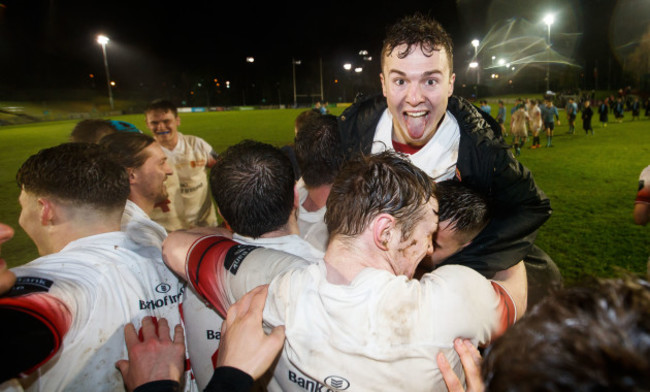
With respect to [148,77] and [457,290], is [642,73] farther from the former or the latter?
[148,77]

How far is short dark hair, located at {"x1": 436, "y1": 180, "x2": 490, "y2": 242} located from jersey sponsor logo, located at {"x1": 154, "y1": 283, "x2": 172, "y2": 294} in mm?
1609

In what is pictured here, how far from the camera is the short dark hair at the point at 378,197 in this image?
1.44 m

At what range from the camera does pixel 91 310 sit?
5.36ft

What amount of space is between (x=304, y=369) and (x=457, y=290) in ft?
→ 1.96

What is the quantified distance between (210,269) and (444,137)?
196 centimetres

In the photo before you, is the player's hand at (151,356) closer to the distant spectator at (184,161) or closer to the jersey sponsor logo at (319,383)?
the jersey sponsor logo at (319,383)

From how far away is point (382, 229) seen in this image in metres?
1.42

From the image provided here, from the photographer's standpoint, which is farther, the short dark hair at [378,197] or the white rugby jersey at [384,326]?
the short dark hair at [378,197]

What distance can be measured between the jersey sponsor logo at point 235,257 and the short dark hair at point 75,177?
2.87 feet

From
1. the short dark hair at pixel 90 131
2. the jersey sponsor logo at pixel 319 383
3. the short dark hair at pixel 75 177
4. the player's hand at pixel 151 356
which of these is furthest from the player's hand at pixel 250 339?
the short dark hair at pixel 90 131

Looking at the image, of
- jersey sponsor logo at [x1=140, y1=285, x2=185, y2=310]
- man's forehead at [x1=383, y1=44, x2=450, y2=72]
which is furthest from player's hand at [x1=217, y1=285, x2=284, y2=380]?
man's forehead at [x1=383, y1=44, x2=450, y2=72]

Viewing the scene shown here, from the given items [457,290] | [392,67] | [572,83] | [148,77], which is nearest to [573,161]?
[392,67]

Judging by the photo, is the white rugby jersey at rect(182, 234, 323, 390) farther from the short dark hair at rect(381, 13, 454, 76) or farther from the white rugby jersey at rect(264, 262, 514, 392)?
the short dark hair at rect(381, 13, 454, 76)

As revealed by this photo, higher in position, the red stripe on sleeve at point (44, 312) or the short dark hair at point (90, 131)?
the short dark hair at point (90, 131)
